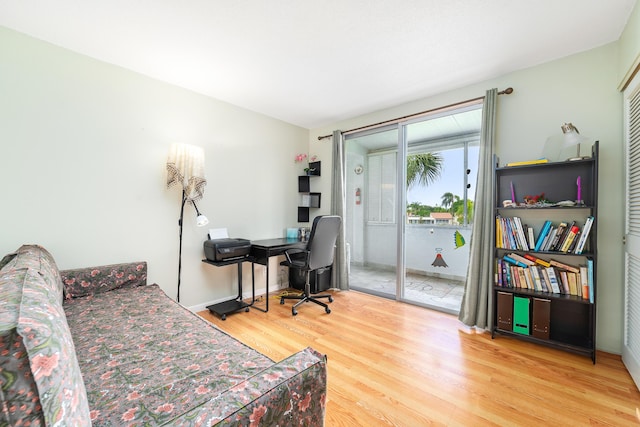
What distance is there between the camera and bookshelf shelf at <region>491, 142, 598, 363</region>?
212 centimetres

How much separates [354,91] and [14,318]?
3.13 metres

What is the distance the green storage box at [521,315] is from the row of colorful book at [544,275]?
0.42 ft

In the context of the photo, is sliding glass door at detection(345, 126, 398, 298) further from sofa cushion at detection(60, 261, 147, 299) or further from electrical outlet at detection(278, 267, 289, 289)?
sofa cushion at detection(60, 261, 147, 299)

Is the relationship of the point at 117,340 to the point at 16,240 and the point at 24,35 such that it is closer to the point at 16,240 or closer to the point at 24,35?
the point at 16,240

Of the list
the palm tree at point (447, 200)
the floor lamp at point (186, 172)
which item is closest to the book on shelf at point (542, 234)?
the palm tree at point (447, 200)

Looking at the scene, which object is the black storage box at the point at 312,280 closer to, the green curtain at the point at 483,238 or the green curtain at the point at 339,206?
the green curtain at the point at 339,206

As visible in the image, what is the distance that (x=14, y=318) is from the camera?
603mm

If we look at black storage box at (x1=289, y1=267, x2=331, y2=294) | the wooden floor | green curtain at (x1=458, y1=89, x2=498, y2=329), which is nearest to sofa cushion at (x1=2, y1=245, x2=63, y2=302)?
the wooden floor

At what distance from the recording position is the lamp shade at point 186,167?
8.88 feet

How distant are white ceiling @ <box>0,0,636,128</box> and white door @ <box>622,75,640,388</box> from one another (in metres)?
0.64

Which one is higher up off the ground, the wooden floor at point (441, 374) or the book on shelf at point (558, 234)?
the book on shelf at point (558, 234)

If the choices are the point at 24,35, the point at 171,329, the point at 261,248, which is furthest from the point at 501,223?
the point at 24,35

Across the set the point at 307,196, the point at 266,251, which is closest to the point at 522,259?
the point at 266,251

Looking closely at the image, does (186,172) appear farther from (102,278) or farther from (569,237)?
(569,237)
